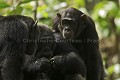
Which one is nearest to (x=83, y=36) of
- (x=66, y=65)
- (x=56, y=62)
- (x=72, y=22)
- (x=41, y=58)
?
(x=72, y=22)

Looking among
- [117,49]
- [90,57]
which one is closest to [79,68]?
[90,57]

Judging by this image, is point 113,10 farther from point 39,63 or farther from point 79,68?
point 39,63

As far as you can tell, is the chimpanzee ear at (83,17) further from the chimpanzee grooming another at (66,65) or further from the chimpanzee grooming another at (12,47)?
the chimpanzee grooming another at (12,47)

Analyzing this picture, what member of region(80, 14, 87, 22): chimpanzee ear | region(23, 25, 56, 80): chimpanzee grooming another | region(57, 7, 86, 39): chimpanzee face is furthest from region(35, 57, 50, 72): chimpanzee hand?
region(80, 14, 87, 22): chimpanzee ear

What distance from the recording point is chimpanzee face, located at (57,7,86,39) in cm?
751

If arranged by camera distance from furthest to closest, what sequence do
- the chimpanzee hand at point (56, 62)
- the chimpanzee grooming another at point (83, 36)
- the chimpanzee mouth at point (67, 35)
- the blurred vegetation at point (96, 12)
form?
the blurred vegetation at point (96, 12), the chimpanzee grooming another at point (83, 36), the chimpanzee mouth at point (67, 35), the chimpanzee hand at point (56, 62)

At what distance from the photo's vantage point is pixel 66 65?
6.73m

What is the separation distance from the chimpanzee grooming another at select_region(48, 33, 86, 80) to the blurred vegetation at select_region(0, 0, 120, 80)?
1.15m

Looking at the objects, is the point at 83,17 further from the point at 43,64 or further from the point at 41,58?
the point at 43,64

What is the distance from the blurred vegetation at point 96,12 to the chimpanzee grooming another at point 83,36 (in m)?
0.65

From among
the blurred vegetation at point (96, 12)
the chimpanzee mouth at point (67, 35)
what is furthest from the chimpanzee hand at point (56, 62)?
the blurred vegetation at point (96, 12)

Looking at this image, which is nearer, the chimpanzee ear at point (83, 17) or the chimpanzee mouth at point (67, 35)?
the chimpanzee mouth at point (67, 35)

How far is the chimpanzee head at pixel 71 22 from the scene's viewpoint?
7.53 metres

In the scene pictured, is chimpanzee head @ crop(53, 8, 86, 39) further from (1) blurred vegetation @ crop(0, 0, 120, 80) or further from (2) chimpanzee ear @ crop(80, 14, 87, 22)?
(1) blurred vegetation @ crop(0, 0, 120, 80)
